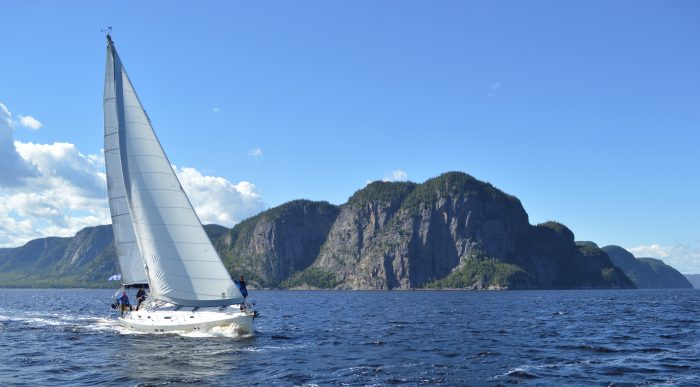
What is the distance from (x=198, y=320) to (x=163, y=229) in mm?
6506

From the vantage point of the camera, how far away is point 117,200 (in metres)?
42.3

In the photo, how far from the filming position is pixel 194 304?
39938 mm

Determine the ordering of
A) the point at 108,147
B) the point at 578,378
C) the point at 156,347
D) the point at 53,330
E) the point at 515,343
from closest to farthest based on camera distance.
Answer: the point at 578,378, the point at 156,347, the point at 515,343, the point at 108,147, the point at 53,330

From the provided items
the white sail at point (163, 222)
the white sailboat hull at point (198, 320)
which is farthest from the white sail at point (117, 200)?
the white sailboat hull at point (198, 320)

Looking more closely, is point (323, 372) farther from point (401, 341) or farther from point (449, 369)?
point (401, 341)

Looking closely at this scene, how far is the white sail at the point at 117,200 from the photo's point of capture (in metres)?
40.5

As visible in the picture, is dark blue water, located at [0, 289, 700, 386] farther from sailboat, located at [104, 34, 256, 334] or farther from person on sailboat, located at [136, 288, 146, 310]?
person on sailboat, located at [136, 288, 146, 310]

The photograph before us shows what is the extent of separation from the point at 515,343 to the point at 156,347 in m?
22.3

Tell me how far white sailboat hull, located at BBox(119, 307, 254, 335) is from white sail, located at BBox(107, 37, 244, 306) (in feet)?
2.64

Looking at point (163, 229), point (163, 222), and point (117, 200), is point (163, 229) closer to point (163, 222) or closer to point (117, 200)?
point (163, 222)

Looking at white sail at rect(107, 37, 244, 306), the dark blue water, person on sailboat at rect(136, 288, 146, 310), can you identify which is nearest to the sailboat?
white sail at rect(107, 37, 244, 306)

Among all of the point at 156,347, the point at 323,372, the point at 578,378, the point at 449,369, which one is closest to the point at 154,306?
the point at 156,347

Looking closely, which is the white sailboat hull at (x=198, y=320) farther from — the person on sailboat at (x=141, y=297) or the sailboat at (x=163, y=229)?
the person on sailboat at (x=141, y=297)

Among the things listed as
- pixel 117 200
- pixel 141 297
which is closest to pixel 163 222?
pixel 117 200
